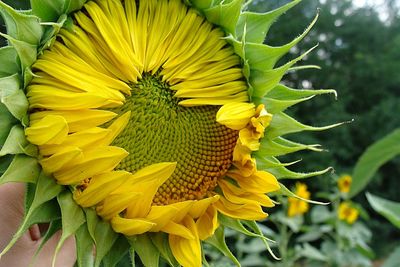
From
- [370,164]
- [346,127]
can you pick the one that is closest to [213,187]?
[370,164]

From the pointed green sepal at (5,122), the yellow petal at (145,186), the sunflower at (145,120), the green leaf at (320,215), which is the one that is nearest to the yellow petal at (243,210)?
the sunflower at (145,120)

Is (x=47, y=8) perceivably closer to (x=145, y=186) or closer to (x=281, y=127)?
(x=145, y=186)

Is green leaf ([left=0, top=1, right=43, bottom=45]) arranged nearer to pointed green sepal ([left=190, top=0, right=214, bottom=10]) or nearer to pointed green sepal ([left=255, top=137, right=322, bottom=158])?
pointed green sepal ([left=190, top=0, right=214, bottom=10])

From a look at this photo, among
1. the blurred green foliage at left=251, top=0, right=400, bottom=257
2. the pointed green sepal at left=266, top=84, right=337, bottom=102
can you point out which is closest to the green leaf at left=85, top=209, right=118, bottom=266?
the pointed green sepal at left=266, top=84, right=337, bottom=102

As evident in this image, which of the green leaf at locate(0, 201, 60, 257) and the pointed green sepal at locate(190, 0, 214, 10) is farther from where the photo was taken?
the pointed green sepal at locate(190, 0, 214, 10)

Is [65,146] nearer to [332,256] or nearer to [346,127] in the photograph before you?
[332,256]

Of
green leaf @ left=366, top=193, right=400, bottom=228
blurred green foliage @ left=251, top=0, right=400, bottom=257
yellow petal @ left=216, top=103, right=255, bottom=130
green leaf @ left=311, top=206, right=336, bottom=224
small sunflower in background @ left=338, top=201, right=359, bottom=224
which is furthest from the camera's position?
blurred green foliage @ left=251, top=0, right=400, bottom=257

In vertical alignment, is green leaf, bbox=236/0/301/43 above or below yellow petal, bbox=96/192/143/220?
above

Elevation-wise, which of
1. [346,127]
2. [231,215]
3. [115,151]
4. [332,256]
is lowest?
[346,127]
